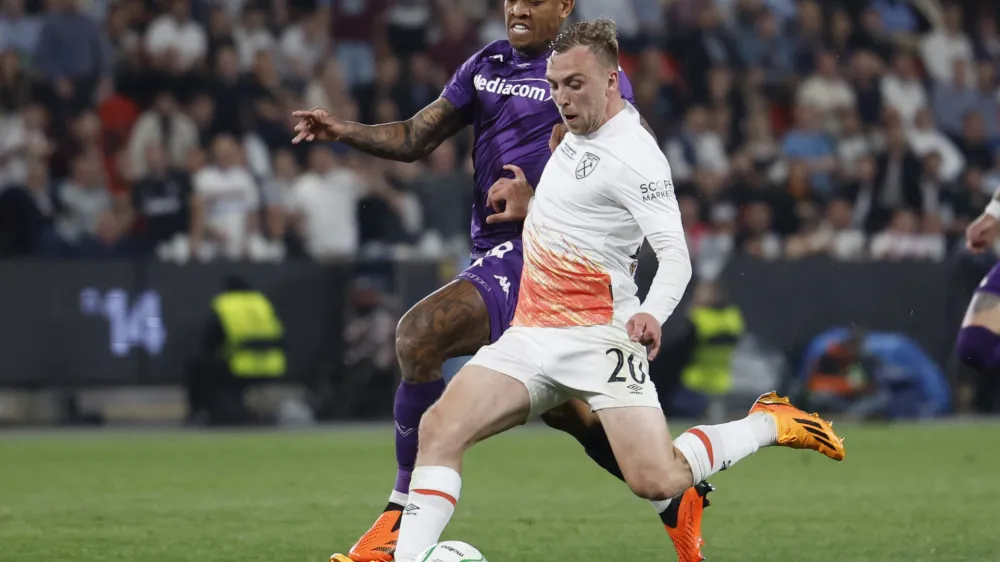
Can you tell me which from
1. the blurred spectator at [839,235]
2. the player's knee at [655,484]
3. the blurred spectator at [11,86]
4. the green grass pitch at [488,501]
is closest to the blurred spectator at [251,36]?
the blurred spectator at [11,86]

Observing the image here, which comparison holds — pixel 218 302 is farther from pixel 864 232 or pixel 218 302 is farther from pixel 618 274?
pixel 618 274

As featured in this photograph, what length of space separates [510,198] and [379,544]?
1.55 meters

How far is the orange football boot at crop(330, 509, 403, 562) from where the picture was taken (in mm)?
6949

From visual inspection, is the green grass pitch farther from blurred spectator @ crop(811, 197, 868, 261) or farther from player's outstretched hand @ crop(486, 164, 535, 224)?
blurred spectator @ crop(811, 197, 868, 261)

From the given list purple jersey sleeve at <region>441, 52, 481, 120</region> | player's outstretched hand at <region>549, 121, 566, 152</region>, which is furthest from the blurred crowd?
player's outstretched hand at <region>549, 121, 566, 152</region>

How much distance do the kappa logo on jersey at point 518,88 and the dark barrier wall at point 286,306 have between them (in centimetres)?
869

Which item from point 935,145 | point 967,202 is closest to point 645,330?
point 967,202

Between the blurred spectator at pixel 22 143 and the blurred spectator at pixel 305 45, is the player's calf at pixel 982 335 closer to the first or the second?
the blurred spectator at pixel 22 143

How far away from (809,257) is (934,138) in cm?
366

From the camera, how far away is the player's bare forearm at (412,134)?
7.40 metres

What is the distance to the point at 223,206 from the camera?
16062 millimetres

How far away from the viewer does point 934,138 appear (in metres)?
20.1

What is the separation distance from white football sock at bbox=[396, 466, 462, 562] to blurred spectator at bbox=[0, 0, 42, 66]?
1240 cm

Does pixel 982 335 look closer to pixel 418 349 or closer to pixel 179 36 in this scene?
pixel 418 349
